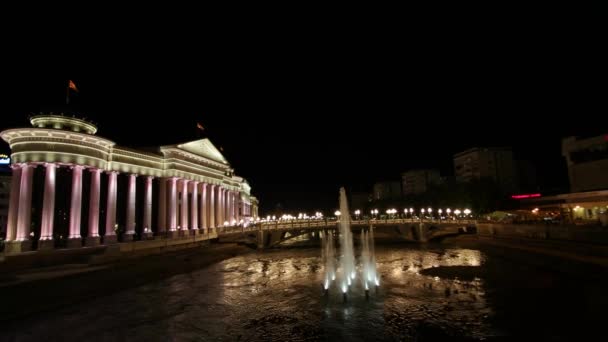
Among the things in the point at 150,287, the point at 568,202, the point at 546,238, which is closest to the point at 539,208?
the point at 568,202

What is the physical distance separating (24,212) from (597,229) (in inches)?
2252

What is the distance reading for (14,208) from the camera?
34.6m

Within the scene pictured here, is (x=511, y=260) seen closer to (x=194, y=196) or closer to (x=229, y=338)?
(x=229, y=338)

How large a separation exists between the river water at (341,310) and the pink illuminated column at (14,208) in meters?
18.3

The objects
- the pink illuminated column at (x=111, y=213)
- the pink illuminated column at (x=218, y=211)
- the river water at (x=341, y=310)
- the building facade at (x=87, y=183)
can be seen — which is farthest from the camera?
the pink illuminated column at (x=218, y=211)

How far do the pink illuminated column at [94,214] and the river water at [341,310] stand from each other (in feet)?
48.1

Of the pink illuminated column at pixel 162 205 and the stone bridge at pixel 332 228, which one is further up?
the pink illuminated column at pixel 162 205

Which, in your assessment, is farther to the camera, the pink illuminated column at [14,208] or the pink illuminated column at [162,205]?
the pink illuminated column at [162,205]

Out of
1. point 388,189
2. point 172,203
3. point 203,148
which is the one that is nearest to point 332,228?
point 172,203

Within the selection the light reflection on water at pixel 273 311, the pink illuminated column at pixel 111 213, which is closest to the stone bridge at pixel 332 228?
the pink illuminated column at pixel 111 213

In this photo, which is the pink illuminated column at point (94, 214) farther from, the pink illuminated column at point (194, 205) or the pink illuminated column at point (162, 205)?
the pink illuminated column at point (194, 205)

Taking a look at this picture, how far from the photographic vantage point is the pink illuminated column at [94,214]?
37750mm

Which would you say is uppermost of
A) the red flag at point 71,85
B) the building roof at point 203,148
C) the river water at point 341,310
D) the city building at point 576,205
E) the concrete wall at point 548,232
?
the red flag at point 71,85

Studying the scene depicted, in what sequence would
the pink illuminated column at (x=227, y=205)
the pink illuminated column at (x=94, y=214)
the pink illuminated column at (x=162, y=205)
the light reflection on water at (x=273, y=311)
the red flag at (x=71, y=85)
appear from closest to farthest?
the light reflection on water at (x=273, y=311) < the pink illuminated column at (x=94, y=214) < the red flag at (x=71, y=85) < the pink illuminated column at (x=162, y=205) < the pink illuminated column at (x=227, y=205)
